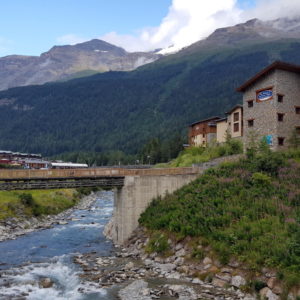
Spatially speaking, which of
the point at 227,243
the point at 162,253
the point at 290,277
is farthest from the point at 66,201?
the point at 290,277

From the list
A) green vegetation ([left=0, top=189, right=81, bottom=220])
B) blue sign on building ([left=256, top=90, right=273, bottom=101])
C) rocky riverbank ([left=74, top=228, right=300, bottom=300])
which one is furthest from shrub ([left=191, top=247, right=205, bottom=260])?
green vegetation ([left=0, top=189, right=81, bottom=220])

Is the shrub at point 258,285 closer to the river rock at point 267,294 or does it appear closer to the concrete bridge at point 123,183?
the river rock at point 267,294

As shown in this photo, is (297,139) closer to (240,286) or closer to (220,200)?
(220,200)

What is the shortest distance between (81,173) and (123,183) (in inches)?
233

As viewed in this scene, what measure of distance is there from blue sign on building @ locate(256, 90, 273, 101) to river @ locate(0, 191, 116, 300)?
33.3 meters

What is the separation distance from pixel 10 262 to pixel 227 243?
2323cm

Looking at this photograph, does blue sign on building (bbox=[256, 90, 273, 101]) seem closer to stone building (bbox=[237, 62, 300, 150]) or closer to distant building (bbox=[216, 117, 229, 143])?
stone building (bbox=[237, 62, 300, 150])

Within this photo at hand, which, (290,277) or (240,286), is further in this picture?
(240,286)

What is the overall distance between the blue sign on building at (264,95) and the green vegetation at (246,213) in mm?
8980

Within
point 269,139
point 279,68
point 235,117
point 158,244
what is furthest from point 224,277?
point 235,117

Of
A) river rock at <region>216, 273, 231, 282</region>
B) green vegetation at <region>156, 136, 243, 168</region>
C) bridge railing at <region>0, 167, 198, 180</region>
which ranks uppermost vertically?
green vegetation at <region>156, 136, 243, 168</region>

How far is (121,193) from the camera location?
46.2 metres

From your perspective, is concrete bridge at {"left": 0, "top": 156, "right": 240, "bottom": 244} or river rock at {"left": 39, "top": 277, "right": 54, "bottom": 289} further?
concrete bridge at {"left": 0, "top": 156, "right": 240, "bottom": 244}

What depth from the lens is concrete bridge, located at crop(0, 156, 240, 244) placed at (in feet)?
138
